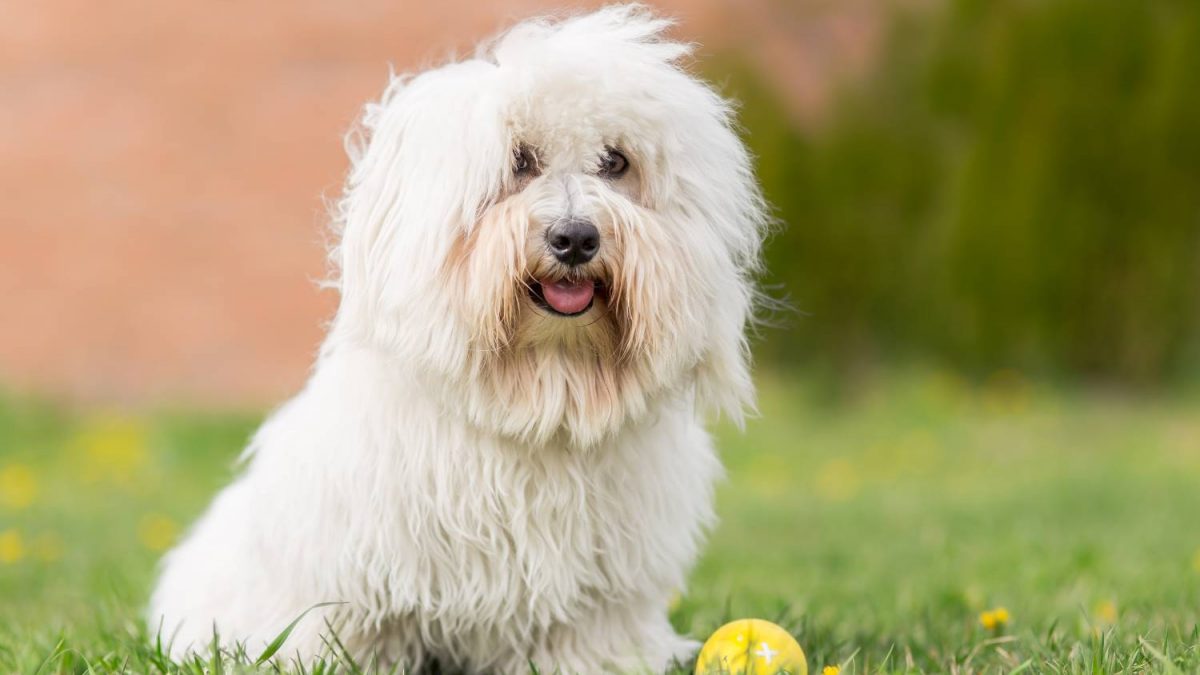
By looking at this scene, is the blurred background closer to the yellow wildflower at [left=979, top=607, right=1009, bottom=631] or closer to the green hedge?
the green hedge

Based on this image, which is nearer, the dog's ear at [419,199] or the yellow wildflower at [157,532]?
the dog's ear at [419,199]

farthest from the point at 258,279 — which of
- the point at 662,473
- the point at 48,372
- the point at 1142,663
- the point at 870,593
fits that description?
the point at 1142,663

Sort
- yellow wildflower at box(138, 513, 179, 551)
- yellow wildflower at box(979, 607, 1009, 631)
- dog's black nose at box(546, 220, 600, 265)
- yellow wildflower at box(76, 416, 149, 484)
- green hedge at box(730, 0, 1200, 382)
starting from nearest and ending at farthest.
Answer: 1. dog's black nose at box(546, 220, 600, 265)
2. yellow wildflower at box(979, 607, 1009, 631)
3. yellow wildflower at box(138, 513, 179, 551)
4. yellow wildflower at box(76, 416, 149, 484)
5. green hedge at box(730, 0, 1200, 382)

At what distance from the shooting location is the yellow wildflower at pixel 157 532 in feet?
19.7

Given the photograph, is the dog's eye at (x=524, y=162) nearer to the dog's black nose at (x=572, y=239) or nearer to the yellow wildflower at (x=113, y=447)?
the dog's black nose at (x=572, y=239)

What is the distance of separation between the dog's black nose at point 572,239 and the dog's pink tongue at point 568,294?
7 cm

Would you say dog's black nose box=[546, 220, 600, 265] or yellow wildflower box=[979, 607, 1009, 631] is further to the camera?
yellow wildflower box=[979, 607, 1009, 631]

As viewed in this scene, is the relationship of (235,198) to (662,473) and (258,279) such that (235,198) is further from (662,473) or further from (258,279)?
(662,473)

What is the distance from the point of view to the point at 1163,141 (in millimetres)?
9703

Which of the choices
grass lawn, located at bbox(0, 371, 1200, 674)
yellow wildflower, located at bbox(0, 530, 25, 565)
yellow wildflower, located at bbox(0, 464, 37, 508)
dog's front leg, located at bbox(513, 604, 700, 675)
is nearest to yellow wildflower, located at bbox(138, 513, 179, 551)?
grass lawn, located at bbox(0, 371, 1200, 674)

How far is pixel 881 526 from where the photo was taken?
6.49 meters

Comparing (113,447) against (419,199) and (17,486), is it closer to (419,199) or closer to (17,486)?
(17,486)

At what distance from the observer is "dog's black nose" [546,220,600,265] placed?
9.30 ft

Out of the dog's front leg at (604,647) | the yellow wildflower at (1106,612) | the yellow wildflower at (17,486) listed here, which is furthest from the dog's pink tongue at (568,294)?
the yellow wildflower at (17,486)
